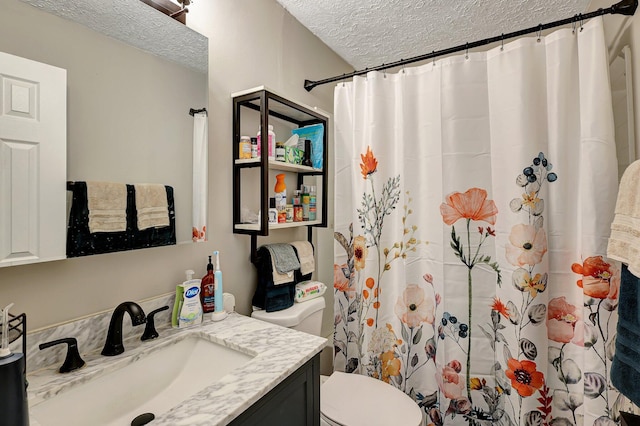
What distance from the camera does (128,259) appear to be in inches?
41.6

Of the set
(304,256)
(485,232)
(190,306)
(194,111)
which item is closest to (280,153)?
(194,111)

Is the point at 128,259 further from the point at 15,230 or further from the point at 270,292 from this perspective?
the point at 270,292

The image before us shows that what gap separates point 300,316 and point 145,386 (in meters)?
0.71

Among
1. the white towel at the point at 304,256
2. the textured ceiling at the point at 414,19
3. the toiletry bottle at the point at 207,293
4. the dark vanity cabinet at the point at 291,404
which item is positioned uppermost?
the textured ceiling at the point at 414,19

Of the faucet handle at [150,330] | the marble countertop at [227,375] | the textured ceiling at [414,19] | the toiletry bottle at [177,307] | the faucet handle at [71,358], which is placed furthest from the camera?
the textured ceiling at [414,19]

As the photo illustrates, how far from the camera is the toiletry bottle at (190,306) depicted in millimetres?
1132

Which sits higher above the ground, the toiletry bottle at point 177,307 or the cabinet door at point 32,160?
the cabinet door at point 32,160

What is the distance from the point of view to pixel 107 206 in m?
0.97

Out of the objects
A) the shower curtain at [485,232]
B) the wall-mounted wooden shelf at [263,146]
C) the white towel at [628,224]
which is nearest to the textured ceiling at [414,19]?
the shower curtain at [485,232]

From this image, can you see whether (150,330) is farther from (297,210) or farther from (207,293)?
(297,210)

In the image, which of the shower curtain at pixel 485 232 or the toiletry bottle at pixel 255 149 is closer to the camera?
the shower curtain at pixel 485 232

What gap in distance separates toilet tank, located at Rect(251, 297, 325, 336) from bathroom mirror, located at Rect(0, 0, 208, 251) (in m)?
0.54

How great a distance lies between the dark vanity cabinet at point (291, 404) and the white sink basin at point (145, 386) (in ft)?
0.56

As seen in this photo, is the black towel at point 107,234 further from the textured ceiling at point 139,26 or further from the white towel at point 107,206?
the textured ceiling at point 139,26
